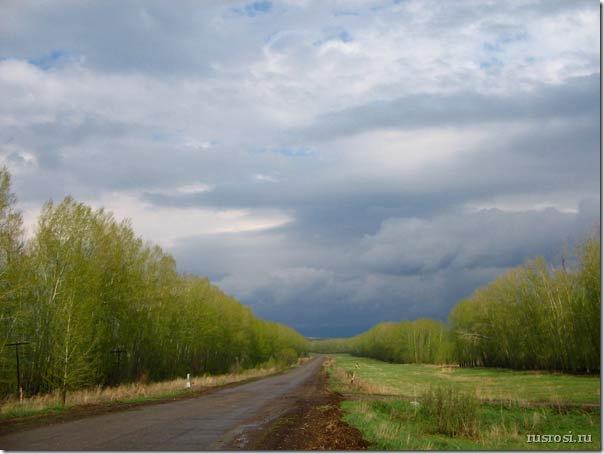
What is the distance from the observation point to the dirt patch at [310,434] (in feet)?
44.2

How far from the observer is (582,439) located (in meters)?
19.0

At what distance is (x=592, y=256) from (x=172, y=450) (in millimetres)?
45414

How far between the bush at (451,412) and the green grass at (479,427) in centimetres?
24

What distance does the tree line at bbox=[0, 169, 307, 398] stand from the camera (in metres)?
27.2

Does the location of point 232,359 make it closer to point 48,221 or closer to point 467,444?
point 48,221

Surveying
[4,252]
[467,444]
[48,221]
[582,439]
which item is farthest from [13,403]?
[582,439]

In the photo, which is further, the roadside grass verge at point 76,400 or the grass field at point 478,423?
the roadside grass verge at point 76,400

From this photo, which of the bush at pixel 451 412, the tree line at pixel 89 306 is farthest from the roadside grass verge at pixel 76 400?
the bush at pixel 451 412

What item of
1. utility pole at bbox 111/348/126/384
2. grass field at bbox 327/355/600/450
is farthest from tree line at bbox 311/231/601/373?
utility pole at bbox 111/348/126/384

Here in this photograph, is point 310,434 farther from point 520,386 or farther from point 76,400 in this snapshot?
point 520,386

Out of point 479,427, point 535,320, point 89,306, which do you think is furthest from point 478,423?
point 535,320

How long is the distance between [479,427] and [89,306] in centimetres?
2293

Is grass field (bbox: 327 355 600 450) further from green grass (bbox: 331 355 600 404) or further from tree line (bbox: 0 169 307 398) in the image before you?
tree line (bbox: 0 169 307 398)

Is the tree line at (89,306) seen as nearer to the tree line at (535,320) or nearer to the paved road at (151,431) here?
the paved road at (151,431)
